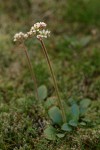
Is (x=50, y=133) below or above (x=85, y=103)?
below

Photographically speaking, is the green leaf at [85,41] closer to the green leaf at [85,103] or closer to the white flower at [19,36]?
the green leaf at [85,103]

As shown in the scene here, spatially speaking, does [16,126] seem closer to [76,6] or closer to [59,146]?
[59,146]

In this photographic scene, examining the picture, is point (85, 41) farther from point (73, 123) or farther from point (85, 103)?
point (73, 123)

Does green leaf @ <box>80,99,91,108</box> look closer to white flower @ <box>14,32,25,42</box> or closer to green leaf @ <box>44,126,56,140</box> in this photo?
green leaf @ <box>44,126,56,140</box>

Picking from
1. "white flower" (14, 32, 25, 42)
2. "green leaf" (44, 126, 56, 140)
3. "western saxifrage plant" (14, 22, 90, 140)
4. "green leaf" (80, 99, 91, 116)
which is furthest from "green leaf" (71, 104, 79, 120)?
"white flower" (14, 32, 25, 42)

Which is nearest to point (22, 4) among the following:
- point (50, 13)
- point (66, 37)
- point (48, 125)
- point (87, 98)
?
point (50, 13)

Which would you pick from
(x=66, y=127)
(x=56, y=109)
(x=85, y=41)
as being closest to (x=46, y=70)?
(x=85, y=41)

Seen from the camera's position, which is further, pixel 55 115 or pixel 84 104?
pixel 84 104
